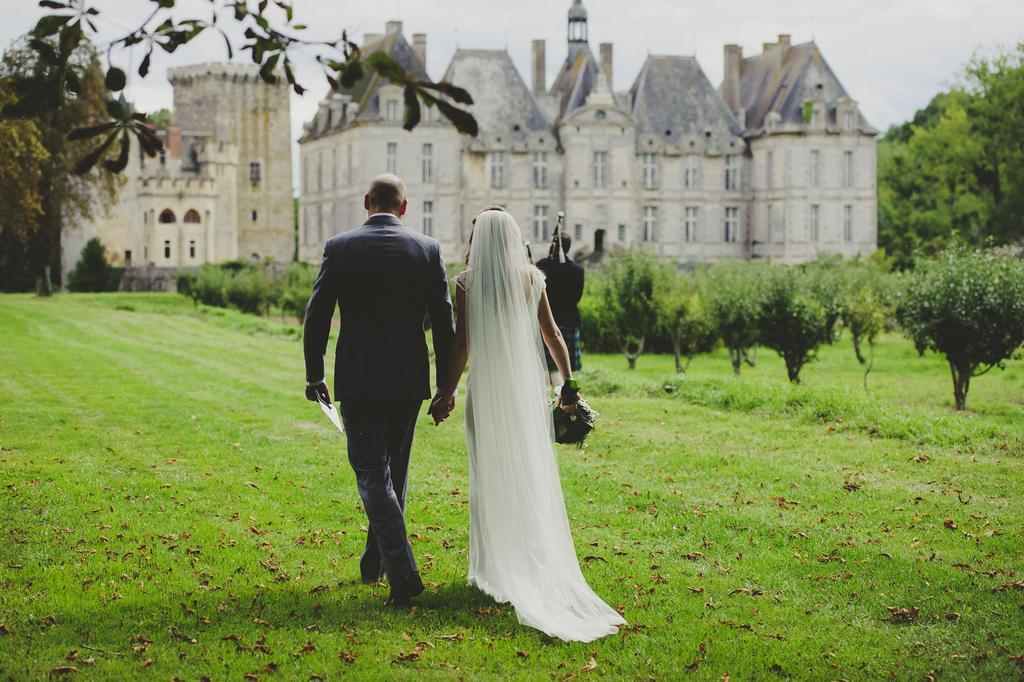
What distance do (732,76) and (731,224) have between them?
8.30 metres

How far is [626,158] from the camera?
55.0 m

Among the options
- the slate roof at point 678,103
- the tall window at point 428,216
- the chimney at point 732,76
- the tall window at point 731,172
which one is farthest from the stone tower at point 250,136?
the tall window at point 731,172

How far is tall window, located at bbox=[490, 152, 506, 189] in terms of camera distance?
54.4 meters

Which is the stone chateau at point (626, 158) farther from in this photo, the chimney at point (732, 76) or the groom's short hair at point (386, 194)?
the groom's short hair at point (386, 194)

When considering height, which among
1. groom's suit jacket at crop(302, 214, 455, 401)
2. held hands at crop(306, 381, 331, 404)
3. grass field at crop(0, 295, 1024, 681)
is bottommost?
grass field at crop(0, 295, 1024, 681)

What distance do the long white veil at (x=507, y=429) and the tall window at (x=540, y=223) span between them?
4966 centimetres

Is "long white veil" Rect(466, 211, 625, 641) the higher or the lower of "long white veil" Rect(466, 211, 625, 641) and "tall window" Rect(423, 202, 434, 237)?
the lower

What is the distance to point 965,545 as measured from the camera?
6297 mm

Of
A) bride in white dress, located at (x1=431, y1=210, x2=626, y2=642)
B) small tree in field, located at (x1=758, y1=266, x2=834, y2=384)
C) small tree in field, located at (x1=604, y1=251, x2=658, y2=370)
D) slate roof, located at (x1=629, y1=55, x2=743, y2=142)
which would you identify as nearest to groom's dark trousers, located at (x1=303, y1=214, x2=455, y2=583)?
bride in white dress, located at (x1=431, y1=210, x2=626, y2=642)

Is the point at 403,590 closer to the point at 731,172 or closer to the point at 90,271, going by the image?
the point at 90,271

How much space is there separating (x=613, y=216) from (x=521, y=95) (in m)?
7.45

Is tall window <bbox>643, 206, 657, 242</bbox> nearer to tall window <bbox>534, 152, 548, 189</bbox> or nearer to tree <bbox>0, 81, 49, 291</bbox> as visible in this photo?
tall window <bbox>534, 152, 548, 189</bbox>

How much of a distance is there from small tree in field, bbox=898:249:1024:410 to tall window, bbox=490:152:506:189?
39980 mm

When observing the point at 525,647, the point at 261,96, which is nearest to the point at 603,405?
the point at 525,647
